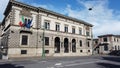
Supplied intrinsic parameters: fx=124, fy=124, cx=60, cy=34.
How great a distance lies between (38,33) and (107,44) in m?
37.4

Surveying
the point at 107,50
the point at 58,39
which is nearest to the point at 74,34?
the point at 58,39

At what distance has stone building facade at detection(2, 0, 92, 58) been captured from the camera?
86.9 ft

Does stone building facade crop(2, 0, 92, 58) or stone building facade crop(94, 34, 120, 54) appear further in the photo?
stone building facade crop(94, 34, 120, 54)

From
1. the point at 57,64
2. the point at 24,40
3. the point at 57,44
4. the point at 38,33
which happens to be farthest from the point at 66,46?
the point at 57,64

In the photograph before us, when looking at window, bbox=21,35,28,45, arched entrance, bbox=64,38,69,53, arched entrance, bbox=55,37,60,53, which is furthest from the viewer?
arched entrance, bbox=64,38,69,53

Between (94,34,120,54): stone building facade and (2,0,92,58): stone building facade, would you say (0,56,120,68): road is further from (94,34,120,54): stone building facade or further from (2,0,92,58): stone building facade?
(94,34,120,54): stone building facade

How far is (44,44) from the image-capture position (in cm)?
3125

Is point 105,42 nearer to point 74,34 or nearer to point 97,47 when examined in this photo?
point 97,47

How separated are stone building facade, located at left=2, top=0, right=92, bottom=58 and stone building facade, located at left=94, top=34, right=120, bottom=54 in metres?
17.4

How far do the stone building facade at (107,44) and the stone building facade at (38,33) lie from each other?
17.4m

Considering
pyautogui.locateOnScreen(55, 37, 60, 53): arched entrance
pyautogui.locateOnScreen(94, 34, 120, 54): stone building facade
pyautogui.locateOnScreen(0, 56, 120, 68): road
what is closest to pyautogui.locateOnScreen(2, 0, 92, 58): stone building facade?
pyautogui.locateOnScreen(55, 37, 60, 53): arched entrance

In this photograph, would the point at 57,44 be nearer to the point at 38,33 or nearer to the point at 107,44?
the point at 38,33

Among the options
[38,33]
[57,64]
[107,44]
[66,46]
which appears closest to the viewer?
[57,64]

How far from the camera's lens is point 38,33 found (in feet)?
99.8
